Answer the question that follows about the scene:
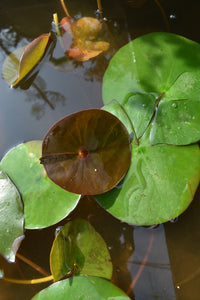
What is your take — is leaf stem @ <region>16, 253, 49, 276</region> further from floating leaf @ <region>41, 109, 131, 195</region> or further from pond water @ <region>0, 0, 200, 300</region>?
floating leaf @ <region>41, 109, 131, 195</region>

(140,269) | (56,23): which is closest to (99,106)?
(56,23)

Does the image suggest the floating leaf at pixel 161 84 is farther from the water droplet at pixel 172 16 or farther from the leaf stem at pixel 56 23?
the leaf stem at pixel 56 23

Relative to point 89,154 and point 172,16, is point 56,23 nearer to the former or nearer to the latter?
point 172,16

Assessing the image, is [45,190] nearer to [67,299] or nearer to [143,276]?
[67,299]

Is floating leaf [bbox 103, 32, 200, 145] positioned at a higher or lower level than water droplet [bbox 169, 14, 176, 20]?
lower

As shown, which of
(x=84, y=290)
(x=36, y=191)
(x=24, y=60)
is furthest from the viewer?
(x=24, y=60)

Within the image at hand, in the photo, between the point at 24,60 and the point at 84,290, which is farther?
the point at 24,60

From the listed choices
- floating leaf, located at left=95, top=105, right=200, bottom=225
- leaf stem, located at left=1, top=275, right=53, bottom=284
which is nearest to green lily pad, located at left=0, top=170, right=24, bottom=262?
leaf stem, located at left=1, top=275, right=53, bottom=284

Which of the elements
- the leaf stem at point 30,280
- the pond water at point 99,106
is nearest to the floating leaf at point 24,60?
the pond water at point 99,106
